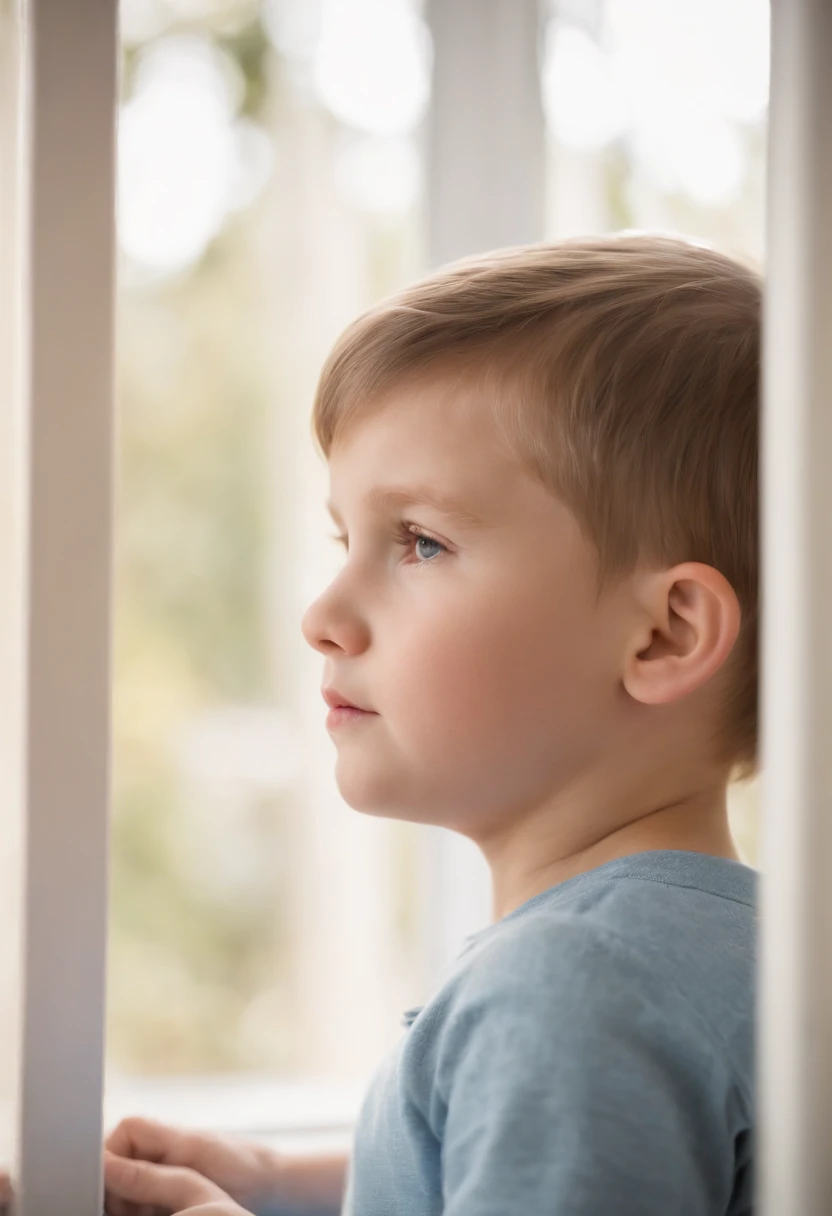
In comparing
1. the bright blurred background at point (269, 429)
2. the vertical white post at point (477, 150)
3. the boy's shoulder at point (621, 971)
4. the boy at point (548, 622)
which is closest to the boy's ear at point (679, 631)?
the boy at point (548, 622)

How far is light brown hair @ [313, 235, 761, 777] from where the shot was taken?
73 centimetres

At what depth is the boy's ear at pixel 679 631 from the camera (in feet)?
2.37

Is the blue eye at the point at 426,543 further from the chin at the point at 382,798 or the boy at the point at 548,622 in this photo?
the chin at the point at 382,798

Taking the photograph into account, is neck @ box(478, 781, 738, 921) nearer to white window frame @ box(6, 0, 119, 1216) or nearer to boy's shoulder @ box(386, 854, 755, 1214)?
boy's shoulder @ box(386, 854, 755, 1214)

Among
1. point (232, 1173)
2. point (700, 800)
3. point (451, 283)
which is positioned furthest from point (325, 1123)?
point (451, 283)

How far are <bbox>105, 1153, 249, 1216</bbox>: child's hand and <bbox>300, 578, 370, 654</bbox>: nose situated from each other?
1.27 ft

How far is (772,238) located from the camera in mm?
410

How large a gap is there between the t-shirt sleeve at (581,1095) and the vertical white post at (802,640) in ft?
0.52

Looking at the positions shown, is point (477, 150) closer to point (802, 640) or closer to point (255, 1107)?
point (802, 640)

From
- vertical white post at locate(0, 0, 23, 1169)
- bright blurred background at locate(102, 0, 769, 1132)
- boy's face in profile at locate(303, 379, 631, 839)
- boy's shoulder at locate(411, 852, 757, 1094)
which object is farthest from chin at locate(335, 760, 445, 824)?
bright blurred background at locate(102, 0, 769, 1132)

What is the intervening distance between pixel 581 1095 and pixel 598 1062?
0.7 inches

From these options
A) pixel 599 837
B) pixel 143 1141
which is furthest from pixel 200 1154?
pixel 599 837

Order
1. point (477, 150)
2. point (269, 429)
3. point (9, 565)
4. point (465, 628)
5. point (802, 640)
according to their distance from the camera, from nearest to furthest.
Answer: point (802, 640) → point (9, 565) → point (465, 628) → point (477, 150) → point (269, 429)

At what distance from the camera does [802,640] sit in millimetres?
395
